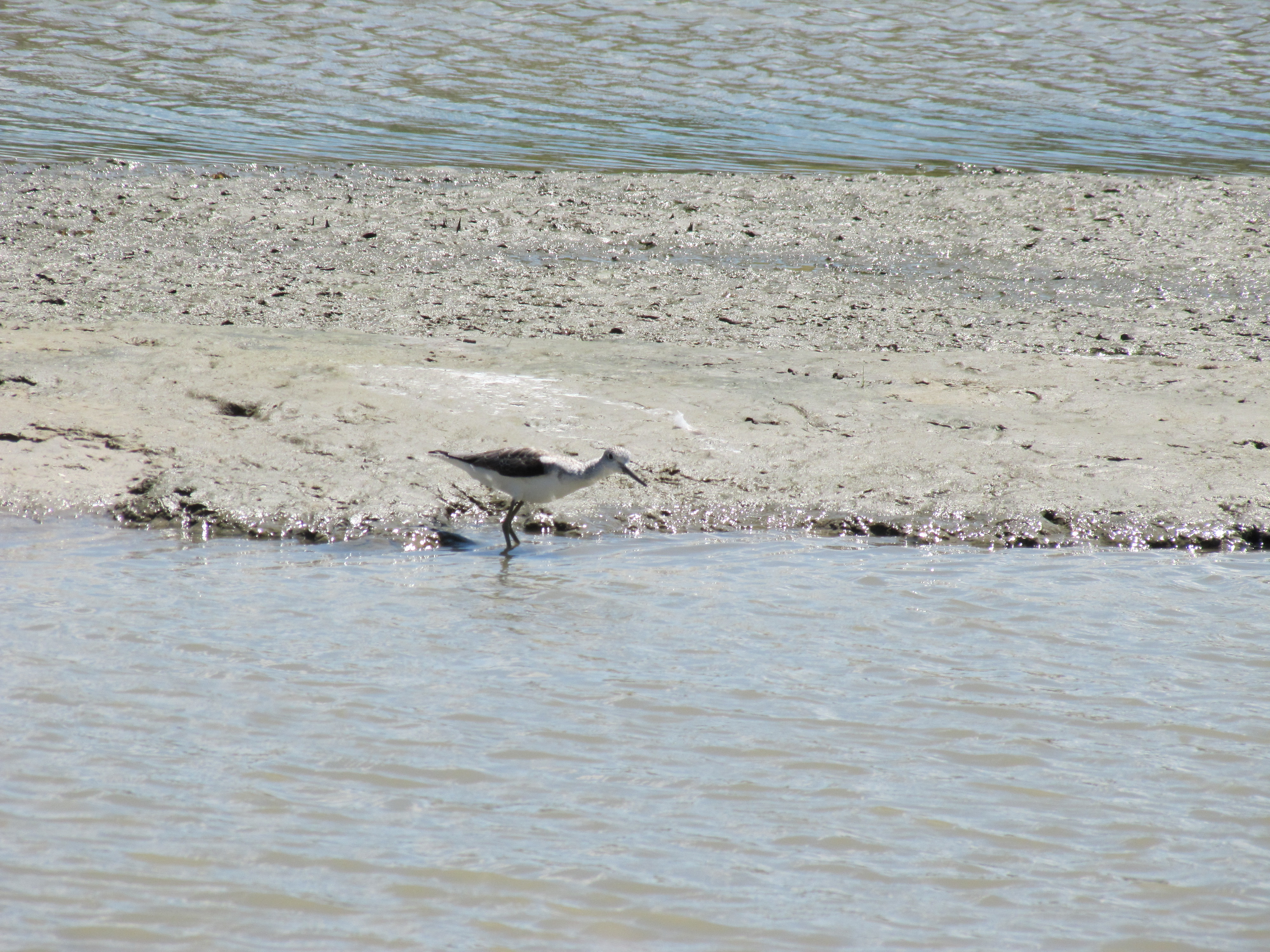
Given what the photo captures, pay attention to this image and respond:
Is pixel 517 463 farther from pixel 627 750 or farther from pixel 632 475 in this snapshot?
pixel 627 750

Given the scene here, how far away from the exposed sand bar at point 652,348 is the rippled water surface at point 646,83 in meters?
1.38

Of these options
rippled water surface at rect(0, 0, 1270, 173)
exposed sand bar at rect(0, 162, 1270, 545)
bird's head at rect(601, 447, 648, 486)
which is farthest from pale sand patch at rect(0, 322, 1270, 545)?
rippled water surface at rect(0, 0, 1270, 173)

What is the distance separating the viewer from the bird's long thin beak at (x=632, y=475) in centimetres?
699

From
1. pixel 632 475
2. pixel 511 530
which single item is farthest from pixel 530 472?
pixel 632 475

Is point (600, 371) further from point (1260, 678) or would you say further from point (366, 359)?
point (1260, 678)

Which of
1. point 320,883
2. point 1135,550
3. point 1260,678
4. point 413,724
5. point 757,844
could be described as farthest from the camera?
point 1135,550

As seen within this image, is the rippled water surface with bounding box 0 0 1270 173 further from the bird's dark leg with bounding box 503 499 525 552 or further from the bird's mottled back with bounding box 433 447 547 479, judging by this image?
the bird's mottled back with bounding box 433 447 547 479

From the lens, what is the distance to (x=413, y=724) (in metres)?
4.67

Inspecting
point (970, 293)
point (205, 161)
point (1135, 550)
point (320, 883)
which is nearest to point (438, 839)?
point (320, 883)

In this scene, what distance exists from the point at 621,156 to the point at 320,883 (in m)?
11.3

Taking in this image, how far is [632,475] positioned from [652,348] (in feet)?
7.08

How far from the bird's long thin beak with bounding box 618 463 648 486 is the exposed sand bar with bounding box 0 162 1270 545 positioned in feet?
0.37

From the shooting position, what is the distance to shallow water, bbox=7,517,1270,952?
3672mm

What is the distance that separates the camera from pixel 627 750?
4543 mm
